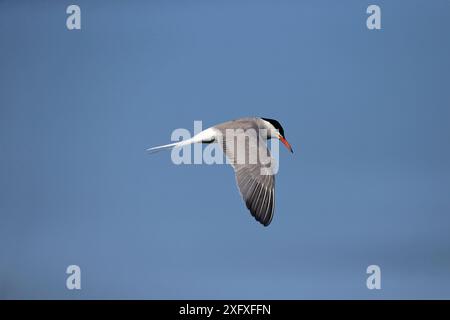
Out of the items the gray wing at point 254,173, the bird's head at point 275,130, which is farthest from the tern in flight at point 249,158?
the bird's head at point 275,130

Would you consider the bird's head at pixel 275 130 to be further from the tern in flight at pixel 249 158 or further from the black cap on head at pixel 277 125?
the tern in flight at pixel 249 158

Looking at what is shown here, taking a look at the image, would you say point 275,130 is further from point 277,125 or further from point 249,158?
point 249,158

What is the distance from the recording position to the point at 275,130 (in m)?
11.0

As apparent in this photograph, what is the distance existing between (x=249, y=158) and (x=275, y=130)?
4.81 feet

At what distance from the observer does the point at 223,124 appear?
33.7ft

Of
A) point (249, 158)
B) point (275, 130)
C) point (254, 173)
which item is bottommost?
point (254, 173)

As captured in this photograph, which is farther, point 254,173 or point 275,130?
point 275,130

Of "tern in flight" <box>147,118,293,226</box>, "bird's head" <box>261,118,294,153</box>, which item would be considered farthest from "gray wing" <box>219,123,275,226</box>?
"bird's head" <box>261,118,294,153</box>

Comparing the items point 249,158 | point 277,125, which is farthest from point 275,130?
point 249,158

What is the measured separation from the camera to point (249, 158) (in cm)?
958

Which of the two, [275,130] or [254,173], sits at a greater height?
[275,130]
